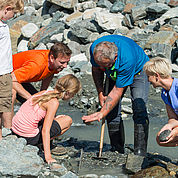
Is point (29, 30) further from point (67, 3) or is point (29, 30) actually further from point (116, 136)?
point (116, 136)

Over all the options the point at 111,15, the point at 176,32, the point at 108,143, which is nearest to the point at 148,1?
the point at 111,15

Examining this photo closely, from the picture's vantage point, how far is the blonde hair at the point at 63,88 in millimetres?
4023

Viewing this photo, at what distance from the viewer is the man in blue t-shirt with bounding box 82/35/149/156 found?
161 inches

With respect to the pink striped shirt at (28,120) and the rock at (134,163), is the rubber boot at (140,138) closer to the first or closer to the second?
the rock at (134,163)

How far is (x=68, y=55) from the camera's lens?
454 cm

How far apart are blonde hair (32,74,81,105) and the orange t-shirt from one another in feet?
1.92

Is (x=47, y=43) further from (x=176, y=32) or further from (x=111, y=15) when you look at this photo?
(x=176, y=32)

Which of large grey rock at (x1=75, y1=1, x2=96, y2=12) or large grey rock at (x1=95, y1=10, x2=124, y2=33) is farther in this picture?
large grey rock at (x1=75, y1=1, x2=96, y2=12)

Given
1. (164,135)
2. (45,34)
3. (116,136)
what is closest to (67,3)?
(45,34)

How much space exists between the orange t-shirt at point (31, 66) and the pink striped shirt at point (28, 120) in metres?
0.53

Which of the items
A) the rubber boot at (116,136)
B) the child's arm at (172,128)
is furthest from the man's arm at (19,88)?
the child's arm at (172,128)

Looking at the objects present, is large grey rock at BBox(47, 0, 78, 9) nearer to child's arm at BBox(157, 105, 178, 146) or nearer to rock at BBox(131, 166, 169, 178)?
child's arm at BBox(157, 105, 178, 146)

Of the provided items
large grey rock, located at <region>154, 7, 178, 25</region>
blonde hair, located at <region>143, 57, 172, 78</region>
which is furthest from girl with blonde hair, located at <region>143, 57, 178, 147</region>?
Answer: large grey rock, located at <region>154, 7, 178, 25</region>

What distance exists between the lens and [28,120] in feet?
13.5
